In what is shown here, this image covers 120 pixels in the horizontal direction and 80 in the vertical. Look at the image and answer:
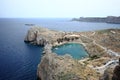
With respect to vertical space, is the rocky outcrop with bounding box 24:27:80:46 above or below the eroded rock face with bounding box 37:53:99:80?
below

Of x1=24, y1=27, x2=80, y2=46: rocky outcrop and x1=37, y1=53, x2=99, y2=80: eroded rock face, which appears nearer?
x1=37, y1=53, x2=99, y2=80: eroded rock face

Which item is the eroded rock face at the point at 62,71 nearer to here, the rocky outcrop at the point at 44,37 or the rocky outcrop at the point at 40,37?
the rocky outcrop at the point at 44,37

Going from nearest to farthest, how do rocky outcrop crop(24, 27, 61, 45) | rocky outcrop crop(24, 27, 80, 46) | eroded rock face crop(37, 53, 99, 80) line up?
eroded rock face crop(37, 53, 99, 80), rocky outcrop crop(24, 27, 80, 46), rocky outcrop crop(24, 27, 61, 45)

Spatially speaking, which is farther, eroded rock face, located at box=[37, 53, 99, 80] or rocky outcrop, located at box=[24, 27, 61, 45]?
rocky outcrop, located at box=[24, 27, 61, 45]

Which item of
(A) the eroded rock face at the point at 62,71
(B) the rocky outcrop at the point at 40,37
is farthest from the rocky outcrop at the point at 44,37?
(A) the eroded rock face at the point at 62,71

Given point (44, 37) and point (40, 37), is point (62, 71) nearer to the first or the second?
point (44, 37)

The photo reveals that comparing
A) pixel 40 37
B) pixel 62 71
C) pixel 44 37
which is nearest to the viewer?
pixel 62 71

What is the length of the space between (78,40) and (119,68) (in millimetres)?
78346

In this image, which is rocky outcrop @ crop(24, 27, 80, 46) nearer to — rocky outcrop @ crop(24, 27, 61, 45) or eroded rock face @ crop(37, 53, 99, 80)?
rocky outcrop @ crop(24, 27, 61, 45)

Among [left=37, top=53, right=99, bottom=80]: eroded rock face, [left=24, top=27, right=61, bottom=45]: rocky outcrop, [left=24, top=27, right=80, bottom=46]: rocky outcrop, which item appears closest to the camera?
[left=37, top=53, right=99, bottom=80]: eroded rock face

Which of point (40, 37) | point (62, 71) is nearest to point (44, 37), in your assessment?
point (40, 37)

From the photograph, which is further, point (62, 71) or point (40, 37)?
point (40, 37)

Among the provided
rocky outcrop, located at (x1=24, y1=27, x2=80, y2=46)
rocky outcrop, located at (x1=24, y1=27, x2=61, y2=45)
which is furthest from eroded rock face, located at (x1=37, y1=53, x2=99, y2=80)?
rocky outcrop, located at (x1=24, y1=27, x2=61, y2=45)

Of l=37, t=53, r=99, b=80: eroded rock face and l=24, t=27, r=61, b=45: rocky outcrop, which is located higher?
l=37, t=53, r=99, b=80: eroded rock face
